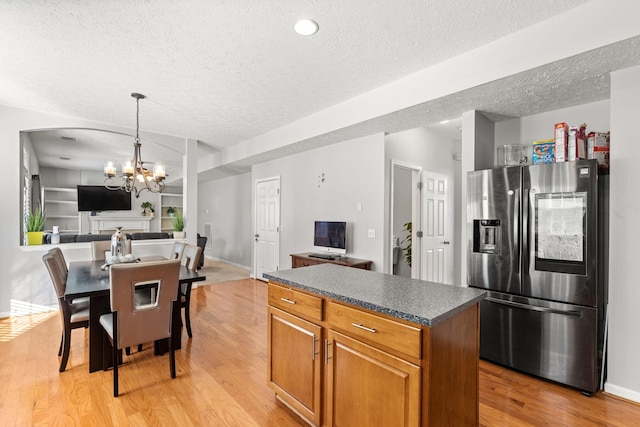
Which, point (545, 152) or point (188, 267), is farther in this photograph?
point (188, 267)

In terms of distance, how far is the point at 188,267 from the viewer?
3.48 meters

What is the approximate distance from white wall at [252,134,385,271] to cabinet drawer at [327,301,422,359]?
2.46 metres

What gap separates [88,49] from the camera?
8.29 feet

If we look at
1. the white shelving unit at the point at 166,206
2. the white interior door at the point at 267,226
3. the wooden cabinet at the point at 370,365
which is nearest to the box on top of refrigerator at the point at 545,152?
the wooden cabinet at the point at 370,365

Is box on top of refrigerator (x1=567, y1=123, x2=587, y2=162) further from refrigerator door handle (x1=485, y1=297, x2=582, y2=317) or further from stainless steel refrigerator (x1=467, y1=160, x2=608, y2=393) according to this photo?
refrigerator door handle (x1=485, y1=297, x2=582, y2=317)

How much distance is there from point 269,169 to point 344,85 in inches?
122

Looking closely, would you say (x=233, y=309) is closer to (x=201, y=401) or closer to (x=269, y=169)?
(x=201, y=401)

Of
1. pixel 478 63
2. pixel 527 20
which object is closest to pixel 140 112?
pixel 478 63

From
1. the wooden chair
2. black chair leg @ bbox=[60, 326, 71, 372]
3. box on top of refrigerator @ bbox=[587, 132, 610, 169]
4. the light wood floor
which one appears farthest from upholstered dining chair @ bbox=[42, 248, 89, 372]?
box on top of refrigerator @ bbox=[587, 132, 610, 169]

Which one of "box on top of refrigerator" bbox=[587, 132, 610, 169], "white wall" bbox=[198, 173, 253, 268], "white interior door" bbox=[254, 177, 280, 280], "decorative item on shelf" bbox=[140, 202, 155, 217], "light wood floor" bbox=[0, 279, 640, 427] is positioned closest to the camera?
"light wood floor" bbox=[0, 279, 640, 427]

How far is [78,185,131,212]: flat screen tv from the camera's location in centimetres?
852

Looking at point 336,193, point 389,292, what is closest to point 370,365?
point 389,292

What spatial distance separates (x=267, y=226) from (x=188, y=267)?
268 cm

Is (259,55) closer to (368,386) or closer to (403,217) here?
(368,386)
